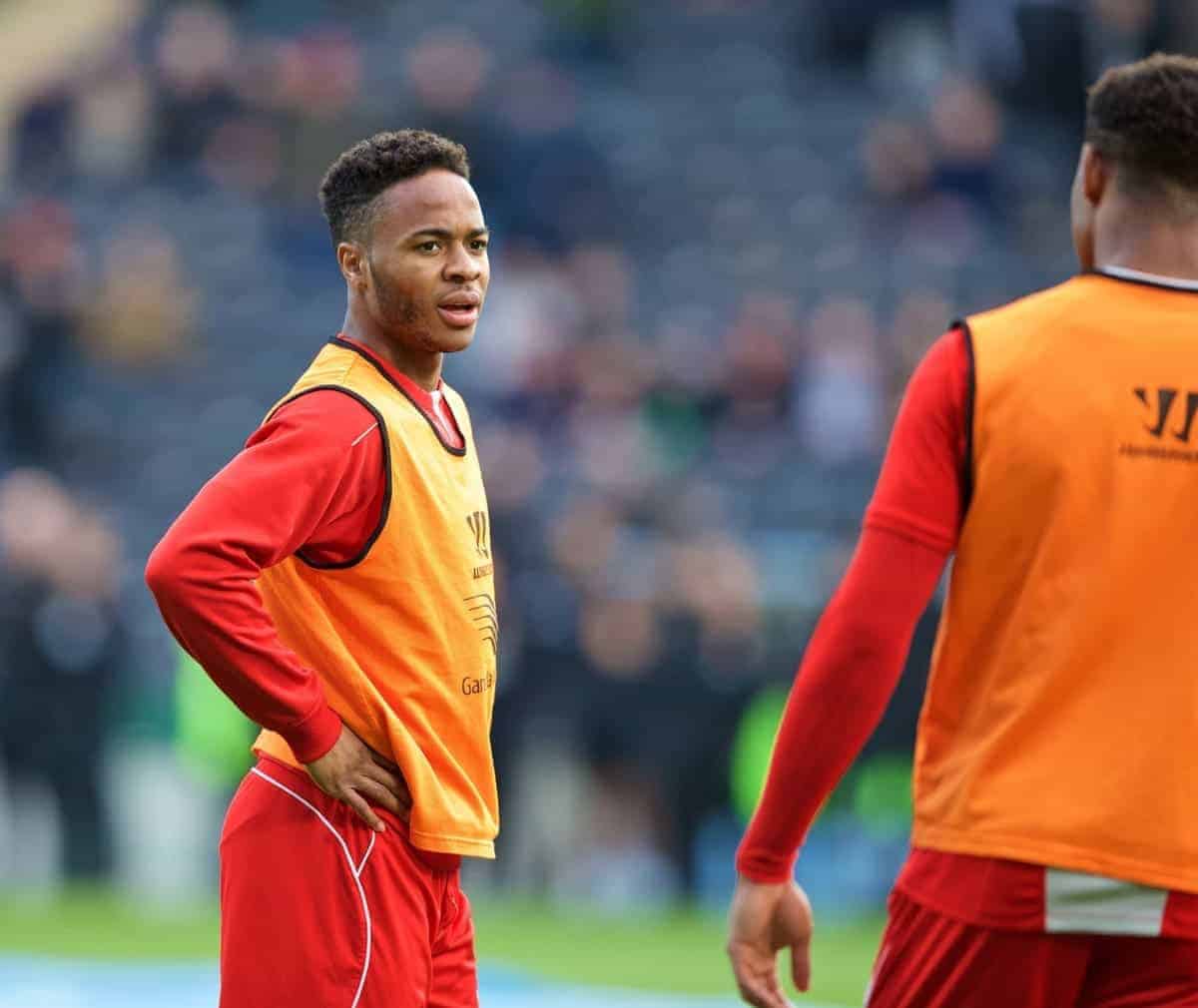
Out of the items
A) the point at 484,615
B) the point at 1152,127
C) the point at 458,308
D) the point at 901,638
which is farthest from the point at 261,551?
the point at 1152,127

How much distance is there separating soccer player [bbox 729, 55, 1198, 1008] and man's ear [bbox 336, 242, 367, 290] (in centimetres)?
124

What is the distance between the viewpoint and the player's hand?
335 centimetres

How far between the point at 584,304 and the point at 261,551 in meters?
11.6

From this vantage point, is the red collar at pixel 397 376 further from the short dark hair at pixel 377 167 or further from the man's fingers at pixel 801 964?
the man's fingers at pixel 801 964

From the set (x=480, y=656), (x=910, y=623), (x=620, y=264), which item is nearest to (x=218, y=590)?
(x=480, y=656)

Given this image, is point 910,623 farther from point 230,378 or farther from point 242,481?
point 230,378

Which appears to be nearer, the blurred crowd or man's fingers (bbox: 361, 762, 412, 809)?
man's fingers (bbox: 361, 762, 412, 809)

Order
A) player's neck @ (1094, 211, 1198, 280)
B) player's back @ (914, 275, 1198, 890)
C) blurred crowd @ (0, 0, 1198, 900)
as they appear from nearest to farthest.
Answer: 1. player's back @ (914, 275, 1198, 890)
2. player's neck @ (1094, 211, 1198, 280)
3. blurred crowd @ (0, 0, 1198, 900)

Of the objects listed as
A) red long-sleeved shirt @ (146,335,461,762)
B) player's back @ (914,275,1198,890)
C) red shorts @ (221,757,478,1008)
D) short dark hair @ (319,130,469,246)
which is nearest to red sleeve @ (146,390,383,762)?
red long-sleeved shirt @ (146,335,461,762)

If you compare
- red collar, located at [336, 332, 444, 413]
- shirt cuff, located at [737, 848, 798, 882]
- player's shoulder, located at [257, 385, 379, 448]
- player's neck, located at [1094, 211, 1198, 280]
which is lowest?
shirt cuff, located at [737, 848, 798, 882]

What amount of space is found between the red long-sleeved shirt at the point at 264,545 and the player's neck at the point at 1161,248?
4.35 ft

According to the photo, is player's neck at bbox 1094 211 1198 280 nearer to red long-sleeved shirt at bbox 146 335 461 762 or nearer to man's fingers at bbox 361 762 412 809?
red long-sleeved shirt at bbox 146 335 461 762

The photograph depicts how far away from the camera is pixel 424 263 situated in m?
4.07

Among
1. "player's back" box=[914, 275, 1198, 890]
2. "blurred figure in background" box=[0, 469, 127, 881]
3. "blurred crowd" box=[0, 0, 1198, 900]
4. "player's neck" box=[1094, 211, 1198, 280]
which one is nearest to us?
"player's back" box=[914, 275, 1198, 890]
